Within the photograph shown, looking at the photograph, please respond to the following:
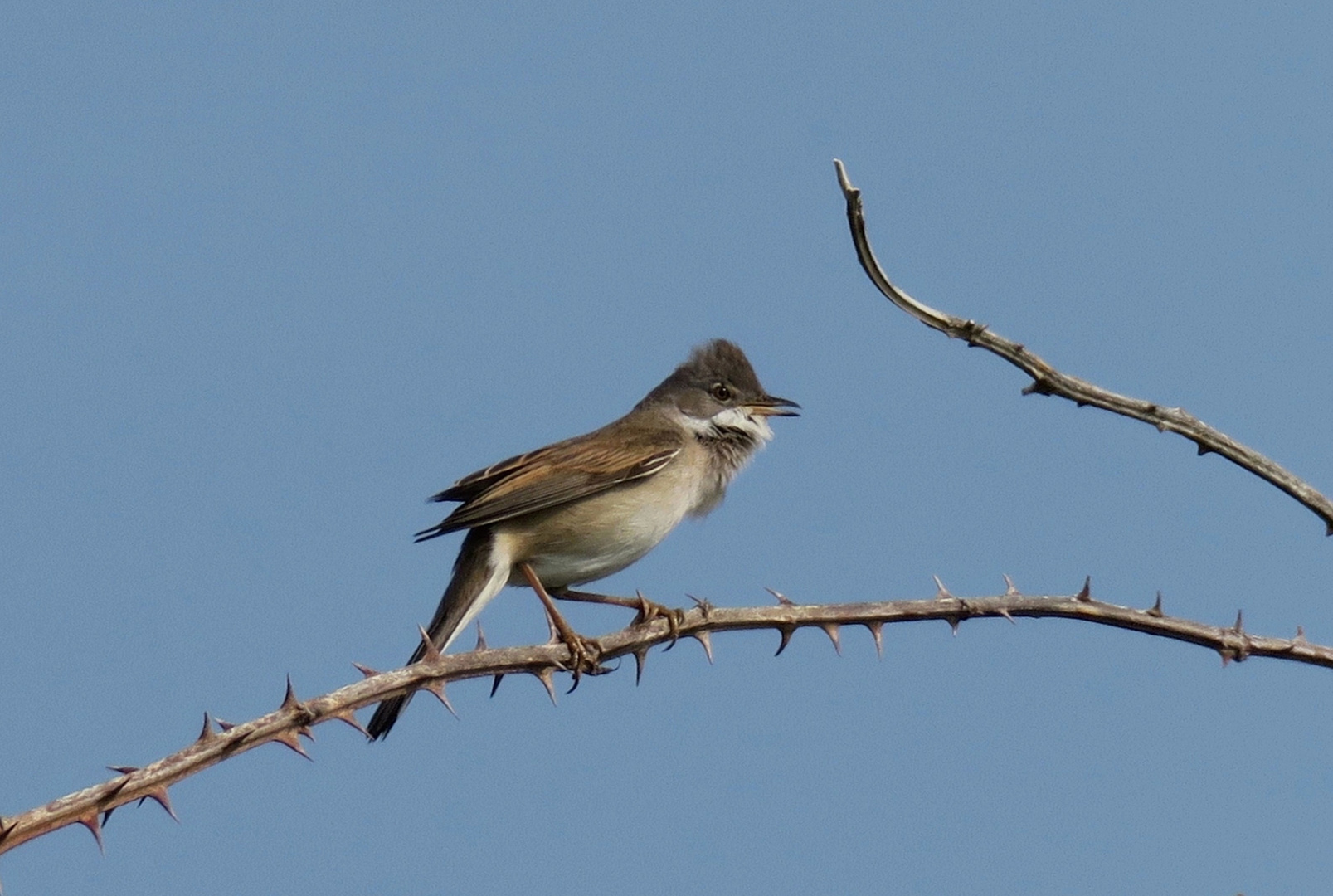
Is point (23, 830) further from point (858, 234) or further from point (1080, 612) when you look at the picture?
point (1080, 612)

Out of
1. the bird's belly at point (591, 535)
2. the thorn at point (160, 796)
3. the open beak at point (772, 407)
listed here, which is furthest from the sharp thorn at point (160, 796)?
the open beak at point (772, 407)

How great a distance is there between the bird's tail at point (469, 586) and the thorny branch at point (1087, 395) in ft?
10.9

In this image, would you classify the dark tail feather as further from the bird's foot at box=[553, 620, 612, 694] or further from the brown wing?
the bird's foot at box=[553, 620, 612, 694]

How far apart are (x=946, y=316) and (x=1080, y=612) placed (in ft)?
2.93

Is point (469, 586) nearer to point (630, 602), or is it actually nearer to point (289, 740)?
point (630, 602)

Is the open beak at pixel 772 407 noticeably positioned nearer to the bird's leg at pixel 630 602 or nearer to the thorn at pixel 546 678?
the bird's leg at pixel 630 602

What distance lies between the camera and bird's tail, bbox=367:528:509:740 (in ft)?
22.0

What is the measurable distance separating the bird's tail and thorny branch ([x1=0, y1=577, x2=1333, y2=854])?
6.34ft

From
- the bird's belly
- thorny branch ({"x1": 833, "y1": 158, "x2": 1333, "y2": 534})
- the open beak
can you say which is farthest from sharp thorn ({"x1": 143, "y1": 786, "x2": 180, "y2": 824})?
the open beak

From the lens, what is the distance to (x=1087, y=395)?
153 inches

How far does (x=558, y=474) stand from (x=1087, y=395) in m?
3.83

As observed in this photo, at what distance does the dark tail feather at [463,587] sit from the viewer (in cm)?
670

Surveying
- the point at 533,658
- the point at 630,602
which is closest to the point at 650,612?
the point at 630,602

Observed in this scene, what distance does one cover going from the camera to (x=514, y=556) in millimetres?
7195
